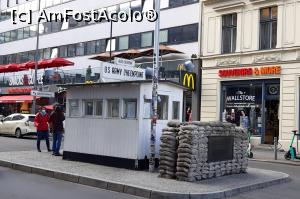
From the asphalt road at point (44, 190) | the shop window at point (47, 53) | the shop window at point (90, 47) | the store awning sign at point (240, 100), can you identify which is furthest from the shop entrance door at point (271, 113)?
the shop window at point (47, 53)

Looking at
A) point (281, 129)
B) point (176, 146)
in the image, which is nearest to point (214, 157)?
point (176, 146)

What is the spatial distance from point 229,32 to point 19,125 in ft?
42.3

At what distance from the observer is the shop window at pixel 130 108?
12.3 meters

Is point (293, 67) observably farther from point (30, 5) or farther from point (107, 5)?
point (30, 5)

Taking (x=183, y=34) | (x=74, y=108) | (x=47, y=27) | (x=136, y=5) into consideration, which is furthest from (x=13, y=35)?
(x=74, y=108)

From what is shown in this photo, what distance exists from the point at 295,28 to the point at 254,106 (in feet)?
14.7

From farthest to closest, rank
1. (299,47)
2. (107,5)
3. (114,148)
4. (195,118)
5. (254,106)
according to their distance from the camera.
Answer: (107,5), (195,118), (254,106), (299,47), (114,148)

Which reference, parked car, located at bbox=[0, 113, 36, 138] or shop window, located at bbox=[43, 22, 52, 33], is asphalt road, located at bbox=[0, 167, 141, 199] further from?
shop window, located at bbox=[43, 22, 52, 33]

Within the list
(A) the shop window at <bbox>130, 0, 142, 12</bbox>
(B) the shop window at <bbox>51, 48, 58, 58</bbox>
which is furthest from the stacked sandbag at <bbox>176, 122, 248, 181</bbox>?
(B) the shop window at <bbox>51, 48, 58, 58</bbox>

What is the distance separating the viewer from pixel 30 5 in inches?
1859

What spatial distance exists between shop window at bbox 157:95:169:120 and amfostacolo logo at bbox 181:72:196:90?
13.6 meters

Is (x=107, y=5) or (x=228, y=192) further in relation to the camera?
(x=107, y=5)

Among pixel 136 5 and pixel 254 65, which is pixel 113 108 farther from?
pixel 136 5

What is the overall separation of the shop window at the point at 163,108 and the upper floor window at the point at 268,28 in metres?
12.4
